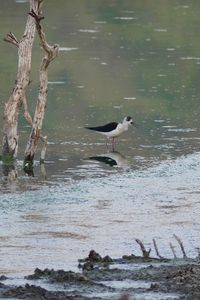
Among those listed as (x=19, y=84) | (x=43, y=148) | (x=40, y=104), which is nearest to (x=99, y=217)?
(x=40, y=104)

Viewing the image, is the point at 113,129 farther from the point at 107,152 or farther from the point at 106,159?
the point at 106,159

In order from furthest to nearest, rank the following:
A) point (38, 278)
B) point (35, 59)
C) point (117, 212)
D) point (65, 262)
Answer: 1. point (35, 59)
2. point (117, 212)
3. point (65, 262)
4. point (38, 278)

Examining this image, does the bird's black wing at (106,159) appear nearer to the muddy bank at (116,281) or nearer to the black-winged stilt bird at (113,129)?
the black-winged stilt bird at (113,129)

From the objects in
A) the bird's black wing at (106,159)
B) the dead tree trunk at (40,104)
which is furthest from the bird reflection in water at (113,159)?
the dead tree trunk at (40,104)

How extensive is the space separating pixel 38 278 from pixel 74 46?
2091 centimetres

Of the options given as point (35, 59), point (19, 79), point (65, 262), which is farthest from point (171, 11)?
point (65, 262)

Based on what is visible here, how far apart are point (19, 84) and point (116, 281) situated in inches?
277

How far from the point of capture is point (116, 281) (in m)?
8.44

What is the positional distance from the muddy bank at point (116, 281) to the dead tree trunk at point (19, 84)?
6.05 m

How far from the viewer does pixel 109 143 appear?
17672 mm

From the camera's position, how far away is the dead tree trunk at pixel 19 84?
1490 cm

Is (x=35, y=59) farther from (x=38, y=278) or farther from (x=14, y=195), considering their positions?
(x=38, y=278)

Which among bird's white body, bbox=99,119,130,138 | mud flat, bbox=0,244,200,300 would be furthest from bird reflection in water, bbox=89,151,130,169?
mud flat, bbox=0,244,200,300

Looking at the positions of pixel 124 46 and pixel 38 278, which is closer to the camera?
pixel 38 278
